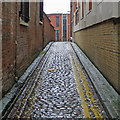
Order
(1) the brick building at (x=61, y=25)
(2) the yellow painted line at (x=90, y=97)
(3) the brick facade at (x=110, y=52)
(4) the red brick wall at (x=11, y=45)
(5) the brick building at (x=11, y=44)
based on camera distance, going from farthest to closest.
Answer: (1) the brick building at (x=61, y=25) → (3) the brick facade at (x=110, y=52) → (4) the red brick wall at (x=11, y=45) → (5) the brick building at (x=11, y=44) → (2) the yellow painted line at (x=90, y=97)

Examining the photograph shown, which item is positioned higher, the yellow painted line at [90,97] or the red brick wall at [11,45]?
the red brick wall at [11,45]

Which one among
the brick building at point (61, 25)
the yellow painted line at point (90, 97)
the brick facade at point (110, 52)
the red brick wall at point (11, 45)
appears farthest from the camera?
the brick building at point (61, 25)

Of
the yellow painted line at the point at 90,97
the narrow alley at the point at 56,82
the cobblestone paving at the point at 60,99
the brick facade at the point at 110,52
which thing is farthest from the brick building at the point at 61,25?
the yellow painted line at the point at 90,97

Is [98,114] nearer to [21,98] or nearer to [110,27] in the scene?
[21,98]

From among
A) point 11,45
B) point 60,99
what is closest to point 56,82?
point 60,99

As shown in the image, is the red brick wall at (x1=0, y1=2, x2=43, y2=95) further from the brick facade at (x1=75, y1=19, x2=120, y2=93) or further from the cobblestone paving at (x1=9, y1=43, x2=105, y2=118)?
the brick facade at (x1=75, y1=19, x2=120, y2=93)

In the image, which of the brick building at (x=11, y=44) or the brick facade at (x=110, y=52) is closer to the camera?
the brick building at (x=11, y=44)

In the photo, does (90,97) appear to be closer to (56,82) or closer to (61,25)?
(56,82)

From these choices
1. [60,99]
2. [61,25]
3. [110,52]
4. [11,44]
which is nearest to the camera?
[60,99]

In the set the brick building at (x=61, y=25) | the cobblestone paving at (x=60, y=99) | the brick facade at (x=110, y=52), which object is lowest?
the cobblestone paving at (x=60, y=99)

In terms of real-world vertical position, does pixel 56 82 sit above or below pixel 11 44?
below

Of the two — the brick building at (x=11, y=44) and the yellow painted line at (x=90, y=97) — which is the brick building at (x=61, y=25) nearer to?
the brick building at (x=11, y=44)

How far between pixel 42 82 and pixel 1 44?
96.5 inches

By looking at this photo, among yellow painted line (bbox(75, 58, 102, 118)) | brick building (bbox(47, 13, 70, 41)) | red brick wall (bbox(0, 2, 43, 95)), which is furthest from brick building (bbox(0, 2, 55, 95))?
brick building (bbox(47, 13, 70, 41))
